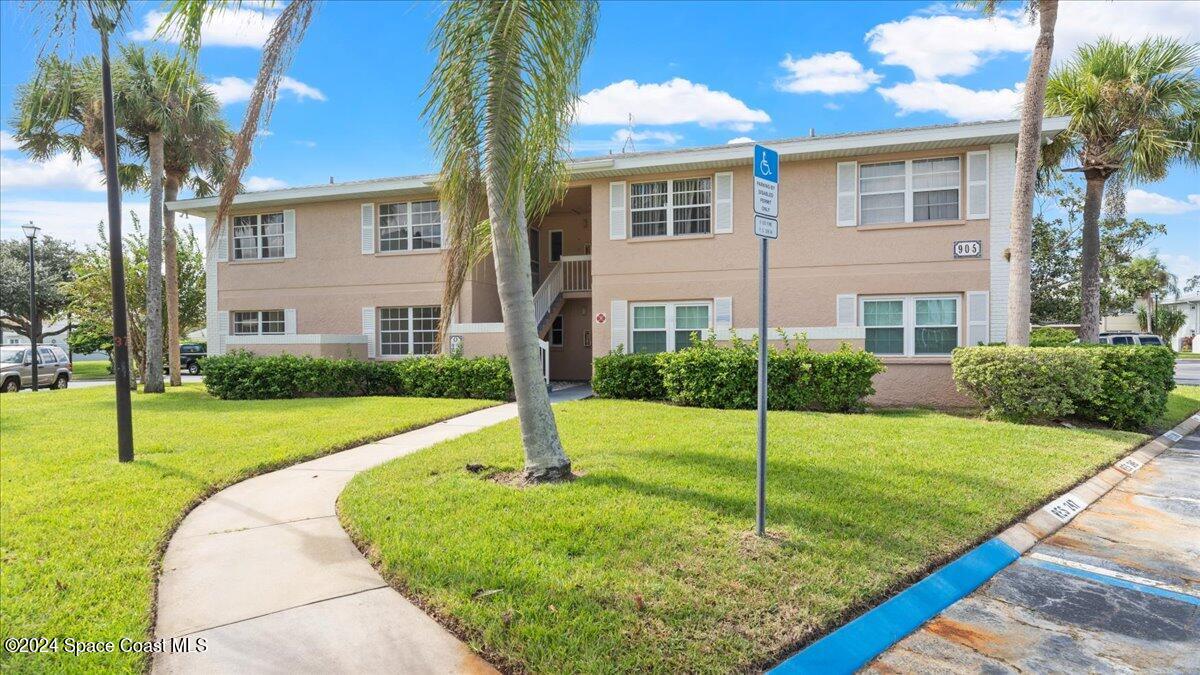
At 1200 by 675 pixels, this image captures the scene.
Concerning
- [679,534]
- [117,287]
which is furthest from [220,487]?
[679,534]

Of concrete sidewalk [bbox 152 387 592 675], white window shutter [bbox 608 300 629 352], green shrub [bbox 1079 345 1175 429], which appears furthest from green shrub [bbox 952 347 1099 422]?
concrete sidewalk [bbox 152 387 592 675]

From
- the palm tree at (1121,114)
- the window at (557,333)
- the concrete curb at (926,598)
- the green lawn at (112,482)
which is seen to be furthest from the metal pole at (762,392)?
the window at (557,333)

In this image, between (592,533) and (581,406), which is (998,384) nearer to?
(581,406)

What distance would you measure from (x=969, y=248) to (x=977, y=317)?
1395mm

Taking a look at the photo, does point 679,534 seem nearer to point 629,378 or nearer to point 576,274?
point 629,378

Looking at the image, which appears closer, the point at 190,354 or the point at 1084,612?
the point at 1084,612

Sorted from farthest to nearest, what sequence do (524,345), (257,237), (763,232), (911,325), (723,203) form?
(257,237) < (723,203) < (911,325) < (524,345) < (763,232)

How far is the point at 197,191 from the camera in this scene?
19.7 m

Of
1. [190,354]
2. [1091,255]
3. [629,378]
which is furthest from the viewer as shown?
[190,354]

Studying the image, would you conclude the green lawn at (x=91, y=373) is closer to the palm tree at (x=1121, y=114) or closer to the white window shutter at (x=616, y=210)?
the white window shutter at (x=616, y=210)

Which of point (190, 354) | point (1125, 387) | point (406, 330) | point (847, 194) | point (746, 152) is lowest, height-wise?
point (190, 354)

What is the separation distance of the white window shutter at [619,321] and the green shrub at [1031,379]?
23.6 feet

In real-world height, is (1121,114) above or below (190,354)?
above

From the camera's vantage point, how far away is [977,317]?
13.1 m
